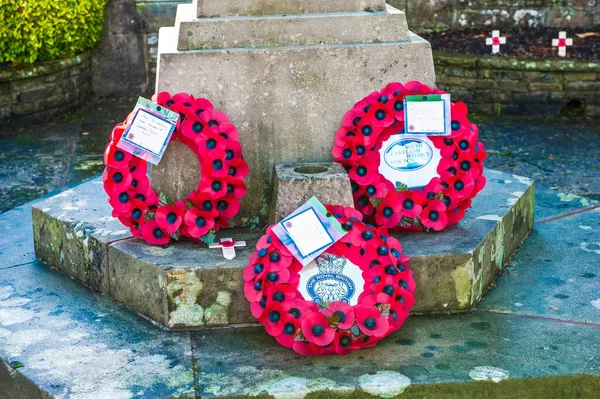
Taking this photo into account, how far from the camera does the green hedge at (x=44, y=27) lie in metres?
6.95

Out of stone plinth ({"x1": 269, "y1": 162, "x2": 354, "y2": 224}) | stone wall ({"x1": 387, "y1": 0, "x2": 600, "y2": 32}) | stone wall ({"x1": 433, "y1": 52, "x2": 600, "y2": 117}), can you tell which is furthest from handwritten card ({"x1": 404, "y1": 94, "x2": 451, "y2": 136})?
stone wall ({"x1": 387, "y1": 0, "x2": 600, "y2": 32})

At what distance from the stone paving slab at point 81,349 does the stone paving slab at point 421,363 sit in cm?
11

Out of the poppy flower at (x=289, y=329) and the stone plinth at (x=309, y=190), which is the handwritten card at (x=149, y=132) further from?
the poppy flower at (x=289, y=329)

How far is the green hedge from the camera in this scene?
695cm

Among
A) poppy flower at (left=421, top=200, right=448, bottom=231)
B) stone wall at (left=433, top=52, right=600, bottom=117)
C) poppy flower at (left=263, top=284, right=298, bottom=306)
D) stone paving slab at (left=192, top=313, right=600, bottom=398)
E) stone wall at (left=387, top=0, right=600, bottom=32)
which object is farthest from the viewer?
stone wall at (left=387, top=0, right=600, bottom=32)

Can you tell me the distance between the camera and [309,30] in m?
3.91

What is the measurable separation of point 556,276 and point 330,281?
41.9 inches

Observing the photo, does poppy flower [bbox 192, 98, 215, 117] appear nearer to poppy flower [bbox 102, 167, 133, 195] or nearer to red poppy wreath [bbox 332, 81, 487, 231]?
poppy flower [bbox 102, 167, 133, 195]

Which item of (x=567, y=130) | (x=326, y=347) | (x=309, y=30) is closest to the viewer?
(x=326, y=347)

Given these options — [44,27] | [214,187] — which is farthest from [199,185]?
[44,27]

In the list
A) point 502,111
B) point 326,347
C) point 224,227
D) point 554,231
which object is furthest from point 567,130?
point 326,347

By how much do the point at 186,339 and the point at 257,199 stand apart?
0.81 m

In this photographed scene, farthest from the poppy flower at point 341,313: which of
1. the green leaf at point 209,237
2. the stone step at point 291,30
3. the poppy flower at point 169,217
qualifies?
the stone step at point 291,30

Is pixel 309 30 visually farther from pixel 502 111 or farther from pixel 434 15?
pixel 434 15
